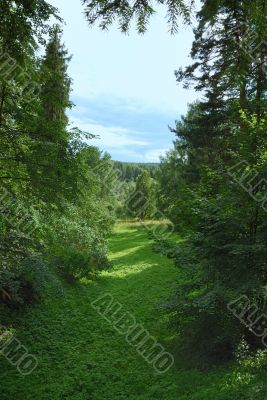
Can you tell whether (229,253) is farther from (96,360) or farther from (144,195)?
(144,195)

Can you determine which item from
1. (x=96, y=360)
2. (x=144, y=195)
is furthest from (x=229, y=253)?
(x=144, y=195)

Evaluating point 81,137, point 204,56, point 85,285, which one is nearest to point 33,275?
point 81,137

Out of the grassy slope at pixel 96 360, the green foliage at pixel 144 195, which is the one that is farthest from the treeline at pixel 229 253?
the green foliage at pixel 144 195

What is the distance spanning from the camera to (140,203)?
5034 centimetres

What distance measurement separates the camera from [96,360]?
9.91m

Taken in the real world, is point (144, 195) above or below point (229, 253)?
above

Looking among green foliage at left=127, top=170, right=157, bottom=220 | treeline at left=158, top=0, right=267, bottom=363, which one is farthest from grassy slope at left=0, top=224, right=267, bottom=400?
green foliage at left=127, top=170, right=157, bottom=220

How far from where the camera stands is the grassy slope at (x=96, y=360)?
298 inches

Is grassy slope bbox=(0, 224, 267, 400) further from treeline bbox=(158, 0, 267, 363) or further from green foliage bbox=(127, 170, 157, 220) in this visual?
green foliage bbox=(127, 170, 157, 220)

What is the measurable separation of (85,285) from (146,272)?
3.56 m

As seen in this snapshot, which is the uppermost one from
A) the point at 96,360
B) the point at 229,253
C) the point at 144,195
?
the point at 144,195

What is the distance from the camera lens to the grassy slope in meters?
7.56

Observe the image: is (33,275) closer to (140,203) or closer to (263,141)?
(263,141)

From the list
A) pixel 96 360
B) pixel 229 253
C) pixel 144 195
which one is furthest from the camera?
pixel 144 195
